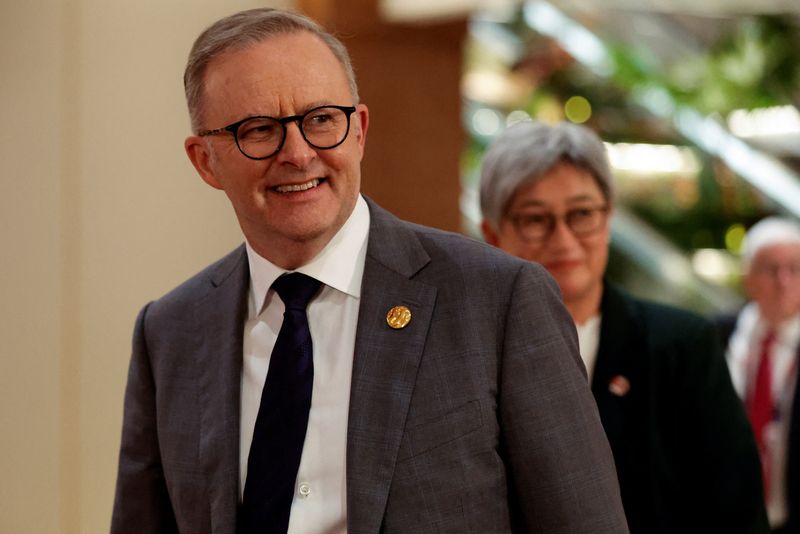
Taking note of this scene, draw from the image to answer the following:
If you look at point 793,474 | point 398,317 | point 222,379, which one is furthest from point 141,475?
point 793,474

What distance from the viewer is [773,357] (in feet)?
17.0

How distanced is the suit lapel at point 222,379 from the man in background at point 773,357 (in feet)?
7.67

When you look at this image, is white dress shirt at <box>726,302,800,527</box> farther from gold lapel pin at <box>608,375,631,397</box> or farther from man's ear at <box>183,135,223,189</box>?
man's ear at <box>183,135,223,189</box>

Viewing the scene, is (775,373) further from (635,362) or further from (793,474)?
(635,362)

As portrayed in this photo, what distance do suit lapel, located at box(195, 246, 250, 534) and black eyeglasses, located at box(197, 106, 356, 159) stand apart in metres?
0.35

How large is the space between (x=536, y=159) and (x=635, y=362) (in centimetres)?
59

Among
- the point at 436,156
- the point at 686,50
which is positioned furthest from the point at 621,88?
the point at 436,156

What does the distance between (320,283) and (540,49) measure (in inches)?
338

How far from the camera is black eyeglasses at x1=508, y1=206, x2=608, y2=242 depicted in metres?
3.02

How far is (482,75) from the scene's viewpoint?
1039 cm

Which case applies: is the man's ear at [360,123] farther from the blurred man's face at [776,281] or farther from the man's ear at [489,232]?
the blurred man's face at [776,281]

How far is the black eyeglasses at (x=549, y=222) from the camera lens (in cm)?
302

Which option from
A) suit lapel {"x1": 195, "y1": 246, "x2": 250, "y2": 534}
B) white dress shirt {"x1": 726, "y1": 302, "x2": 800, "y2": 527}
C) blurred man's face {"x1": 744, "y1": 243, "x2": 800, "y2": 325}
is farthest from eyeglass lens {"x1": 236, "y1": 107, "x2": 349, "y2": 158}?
blurred man's face {"x1": 744, "y1": 243, "x2": 800, "y2": 325}

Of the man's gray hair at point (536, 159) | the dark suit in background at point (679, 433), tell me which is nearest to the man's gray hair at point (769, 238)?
the man's gray hair at point (536, 159)
